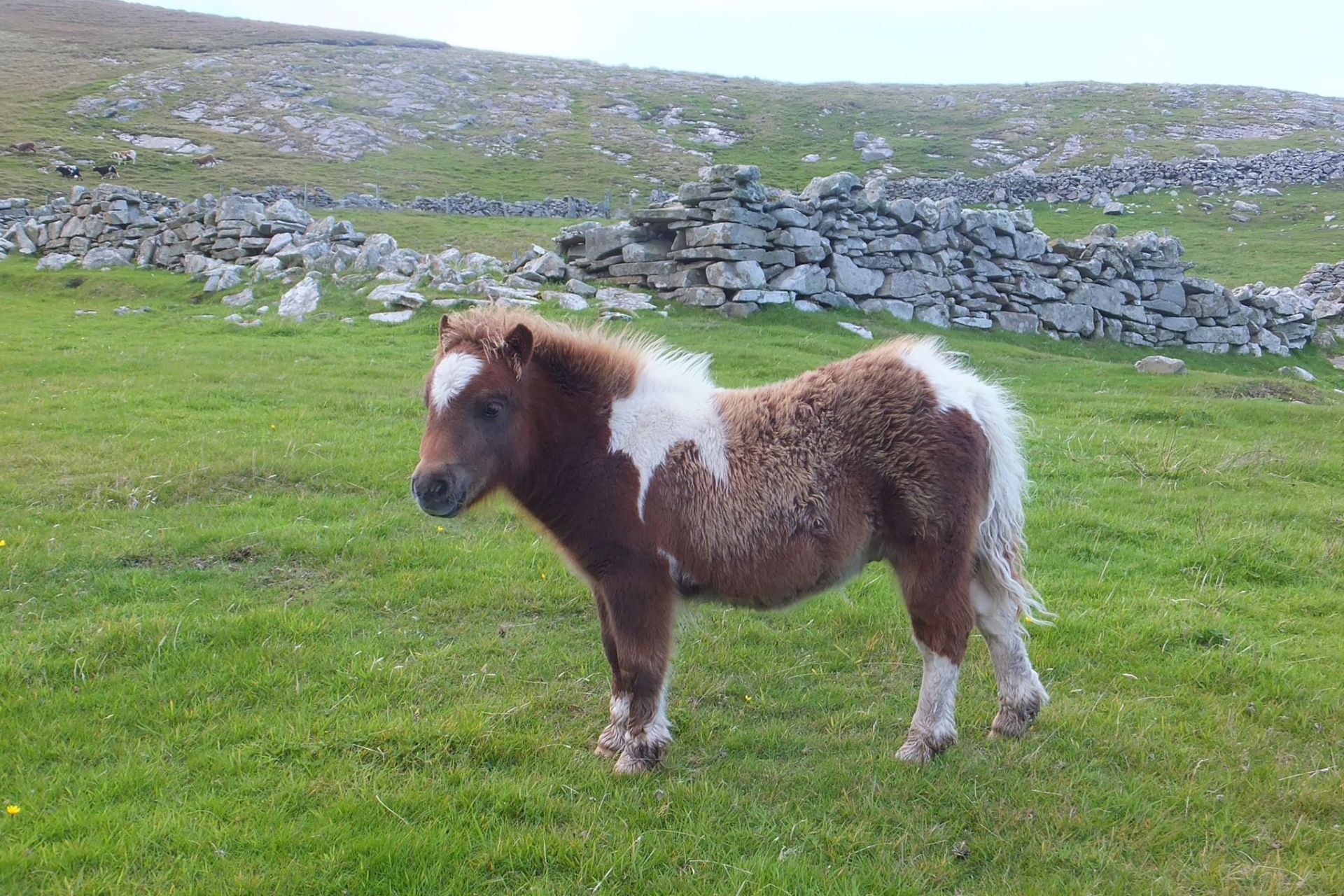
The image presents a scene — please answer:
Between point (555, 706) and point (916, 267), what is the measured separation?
1921 cm

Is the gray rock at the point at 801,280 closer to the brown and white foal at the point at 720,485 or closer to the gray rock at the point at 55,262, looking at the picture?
the brown and white foal at the point at 720,485

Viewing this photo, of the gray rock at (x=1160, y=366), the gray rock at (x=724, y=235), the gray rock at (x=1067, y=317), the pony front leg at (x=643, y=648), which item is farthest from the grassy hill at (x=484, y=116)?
the pony front leg at (x=643, y=648)

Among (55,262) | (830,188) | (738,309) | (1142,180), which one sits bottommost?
(55,262)

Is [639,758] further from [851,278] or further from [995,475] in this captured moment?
[851,278]

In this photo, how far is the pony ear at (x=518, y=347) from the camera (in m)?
4.90

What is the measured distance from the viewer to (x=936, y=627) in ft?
16.2

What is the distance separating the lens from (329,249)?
2261 centimetres

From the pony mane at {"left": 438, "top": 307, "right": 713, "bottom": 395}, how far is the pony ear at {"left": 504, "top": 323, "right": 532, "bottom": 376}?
0.04 meters

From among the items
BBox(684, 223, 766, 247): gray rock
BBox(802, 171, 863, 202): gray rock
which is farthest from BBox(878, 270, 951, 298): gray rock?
BBox(684, 223, 766, 247): gray rock

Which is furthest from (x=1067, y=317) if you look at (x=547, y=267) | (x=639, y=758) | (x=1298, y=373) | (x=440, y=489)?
(x=440, y=489)

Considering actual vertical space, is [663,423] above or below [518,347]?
below

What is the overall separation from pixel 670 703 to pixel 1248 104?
95349 mm

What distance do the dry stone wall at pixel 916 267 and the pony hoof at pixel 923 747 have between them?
15.5 m

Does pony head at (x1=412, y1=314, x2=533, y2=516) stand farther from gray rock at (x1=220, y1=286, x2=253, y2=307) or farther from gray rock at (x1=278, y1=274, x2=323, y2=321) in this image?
gray rock at (x1=220, y1=286, x2=253, y2=307)
